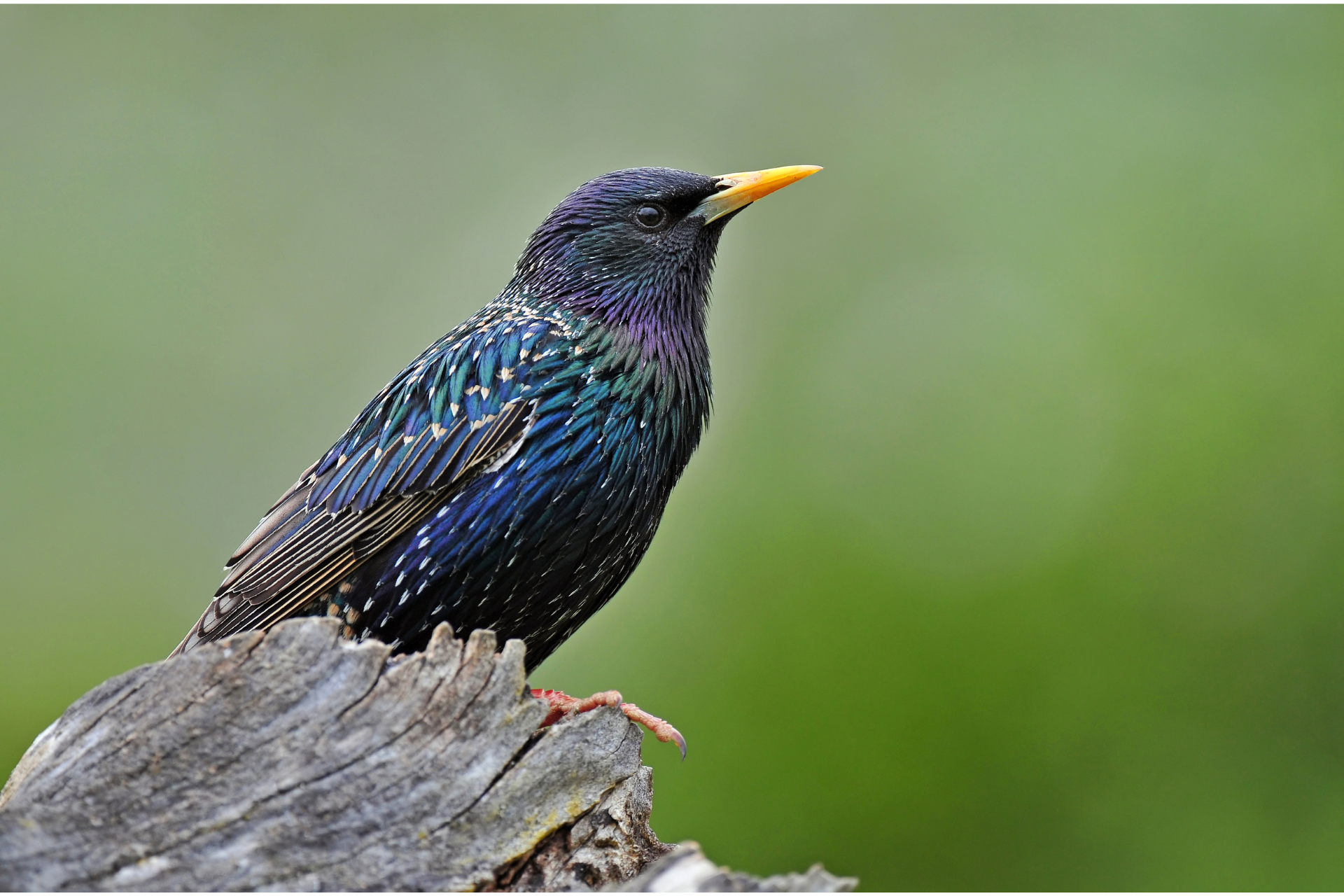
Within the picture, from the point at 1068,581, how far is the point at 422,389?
429 centimetres

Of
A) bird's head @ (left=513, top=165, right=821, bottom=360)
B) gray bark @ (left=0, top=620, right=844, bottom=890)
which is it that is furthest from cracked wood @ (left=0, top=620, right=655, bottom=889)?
bird's head @ (left=513, top=165, right=821, bottom=360)

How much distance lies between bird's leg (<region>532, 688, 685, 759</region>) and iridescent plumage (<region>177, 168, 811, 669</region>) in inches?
11.3

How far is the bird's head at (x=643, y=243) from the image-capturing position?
3.67 metres

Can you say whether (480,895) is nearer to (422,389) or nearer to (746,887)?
(746,887)

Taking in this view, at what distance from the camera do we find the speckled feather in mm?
3148

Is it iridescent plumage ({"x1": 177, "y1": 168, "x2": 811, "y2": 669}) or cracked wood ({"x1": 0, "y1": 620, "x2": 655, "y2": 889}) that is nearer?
cracked wood ({"x1": 0, "y1": 620, "x2": 655, "y2": 889})

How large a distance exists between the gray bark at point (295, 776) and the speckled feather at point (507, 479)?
870 millimetres

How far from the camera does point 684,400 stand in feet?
11.5

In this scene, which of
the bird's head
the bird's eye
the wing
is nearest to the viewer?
the wing

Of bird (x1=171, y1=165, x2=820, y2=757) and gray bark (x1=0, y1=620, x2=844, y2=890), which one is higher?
bird (x1=171, y1=165, x2=820, y2=757)

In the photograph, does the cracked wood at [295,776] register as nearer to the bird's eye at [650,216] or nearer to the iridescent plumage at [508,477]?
the iridescent plumage at [508,477]

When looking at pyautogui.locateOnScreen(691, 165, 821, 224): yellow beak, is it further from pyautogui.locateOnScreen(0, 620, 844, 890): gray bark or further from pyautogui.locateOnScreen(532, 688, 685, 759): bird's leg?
pyautogui.locateOnScreen(0, 620, 844, 890): gray bark

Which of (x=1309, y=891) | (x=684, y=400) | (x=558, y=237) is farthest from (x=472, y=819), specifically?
(x=1309, y=891)

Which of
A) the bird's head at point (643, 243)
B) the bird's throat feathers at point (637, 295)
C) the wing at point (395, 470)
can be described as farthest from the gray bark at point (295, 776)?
the bird's head at point (643, 243)
